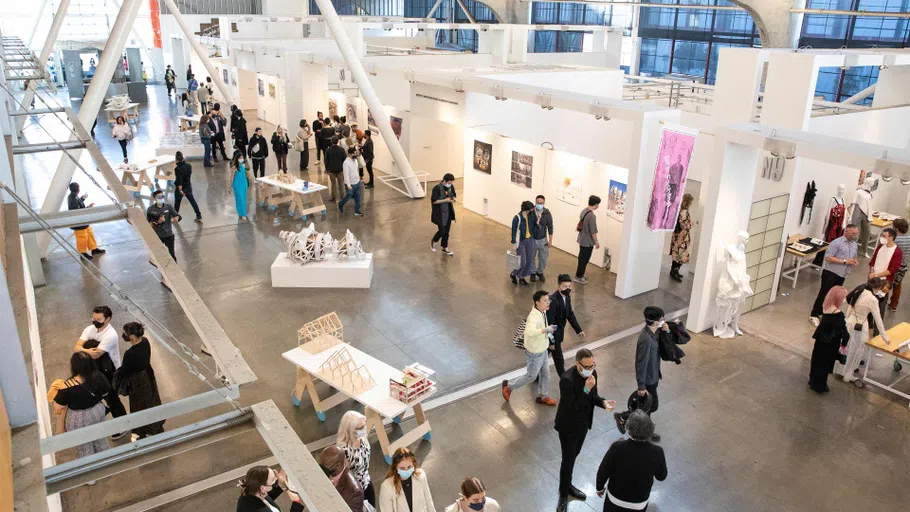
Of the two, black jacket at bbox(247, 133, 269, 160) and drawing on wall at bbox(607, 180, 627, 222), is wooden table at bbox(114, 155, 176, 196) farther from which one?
drawing on wall at bbox(607, 180, 627, 222)

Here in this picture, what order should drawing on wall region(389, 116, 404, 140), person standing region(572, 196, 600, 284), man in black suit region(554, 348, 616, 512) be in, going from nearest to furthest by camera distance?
man in black suit region(554, 348, 616, 512) < person standing region(572, 196, 600, 284) < drawing on wall region(389, 116, 404, 140)

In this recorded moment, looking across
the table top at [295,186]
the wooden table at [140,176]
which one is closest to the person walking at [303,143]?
the table top at [295,186]

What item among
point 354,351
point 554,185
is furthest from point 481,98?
point 354,351

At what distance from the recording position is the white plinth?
10.1 metres

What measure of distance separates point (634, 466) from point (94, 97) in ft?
35.8

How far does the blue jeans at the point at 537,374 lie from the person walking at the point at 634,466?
7.46 feet

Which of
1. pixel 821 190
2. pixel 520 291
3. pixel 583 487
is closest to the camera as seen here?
pixel 583 487

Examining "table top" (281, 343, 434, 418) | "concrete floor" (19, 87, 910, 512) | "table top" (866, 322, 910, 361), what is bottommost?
"concrete floor" (19, 87, 910, 512)

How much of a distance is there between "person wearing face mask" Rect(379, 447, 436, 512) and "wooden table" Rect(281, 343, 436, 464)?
1.37 meters

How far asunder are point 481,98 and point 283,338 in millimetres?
6894

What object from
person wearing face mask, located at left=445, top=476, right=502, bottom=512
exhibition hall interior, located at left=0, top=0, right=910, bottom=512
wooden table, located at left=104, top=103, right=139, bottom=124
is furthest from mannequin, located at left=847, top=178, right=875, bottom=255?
wooden table, located at left=104, top=103, right=139, bottom=124

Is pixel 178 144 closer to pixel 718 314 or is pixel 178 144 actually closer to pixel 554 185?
pixel 554 185

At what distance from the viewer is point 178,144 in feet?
59.1

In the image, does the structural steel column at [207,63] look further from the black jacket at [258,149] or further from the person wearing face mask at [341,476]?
the person wearing face mask at [341,476]
